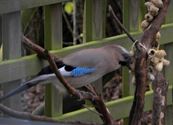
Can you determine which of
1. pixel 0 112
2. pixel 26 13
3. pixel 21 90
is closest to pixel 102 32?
pixel 26 13

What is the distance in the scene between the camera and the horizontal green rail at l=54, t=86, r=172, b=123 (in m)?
3.92

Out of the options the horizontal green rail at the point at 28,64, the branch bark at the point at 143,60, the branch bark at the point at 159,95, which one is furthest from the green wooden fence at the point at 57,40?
the branch bark at the point at 159,95

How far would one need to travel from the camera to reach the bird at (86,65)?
329 cm

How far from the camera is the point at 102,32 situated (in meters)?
4.04

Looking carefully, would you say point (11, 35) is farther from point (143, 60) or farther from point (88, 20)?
point (143, 60)

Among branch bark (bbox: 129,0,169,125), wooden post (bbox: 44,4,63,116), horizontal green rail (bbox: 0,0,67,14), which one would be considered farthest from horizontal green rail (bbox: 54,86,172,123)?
branch bark (bbox: 129,0,169,125)

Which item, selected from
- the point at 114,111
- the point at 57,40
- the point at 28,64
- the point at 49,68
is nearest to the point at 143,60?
the point at 49,68

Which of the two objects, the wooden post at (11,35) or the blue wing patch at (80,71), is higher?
the wooden post at (11,35)

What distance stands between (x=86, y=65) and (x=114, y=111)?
83 cm

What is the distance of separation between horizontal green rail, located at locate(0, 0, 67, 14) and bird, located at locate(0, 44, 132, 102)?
1.09 ft

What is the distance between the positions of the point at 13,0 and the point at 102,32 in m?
0.77

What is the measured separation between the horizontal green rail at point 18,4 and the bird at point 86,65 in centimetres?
33

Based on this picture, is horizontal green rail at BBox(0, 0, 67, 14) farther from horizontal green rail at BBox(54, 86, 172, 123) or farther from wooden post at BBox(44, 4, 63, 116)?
horizontal green rail at BBox(54, 86, 172, 123)

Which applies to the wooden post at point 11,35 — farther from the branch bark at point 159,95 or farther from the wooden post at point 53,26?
the branch bark at point 159,95
